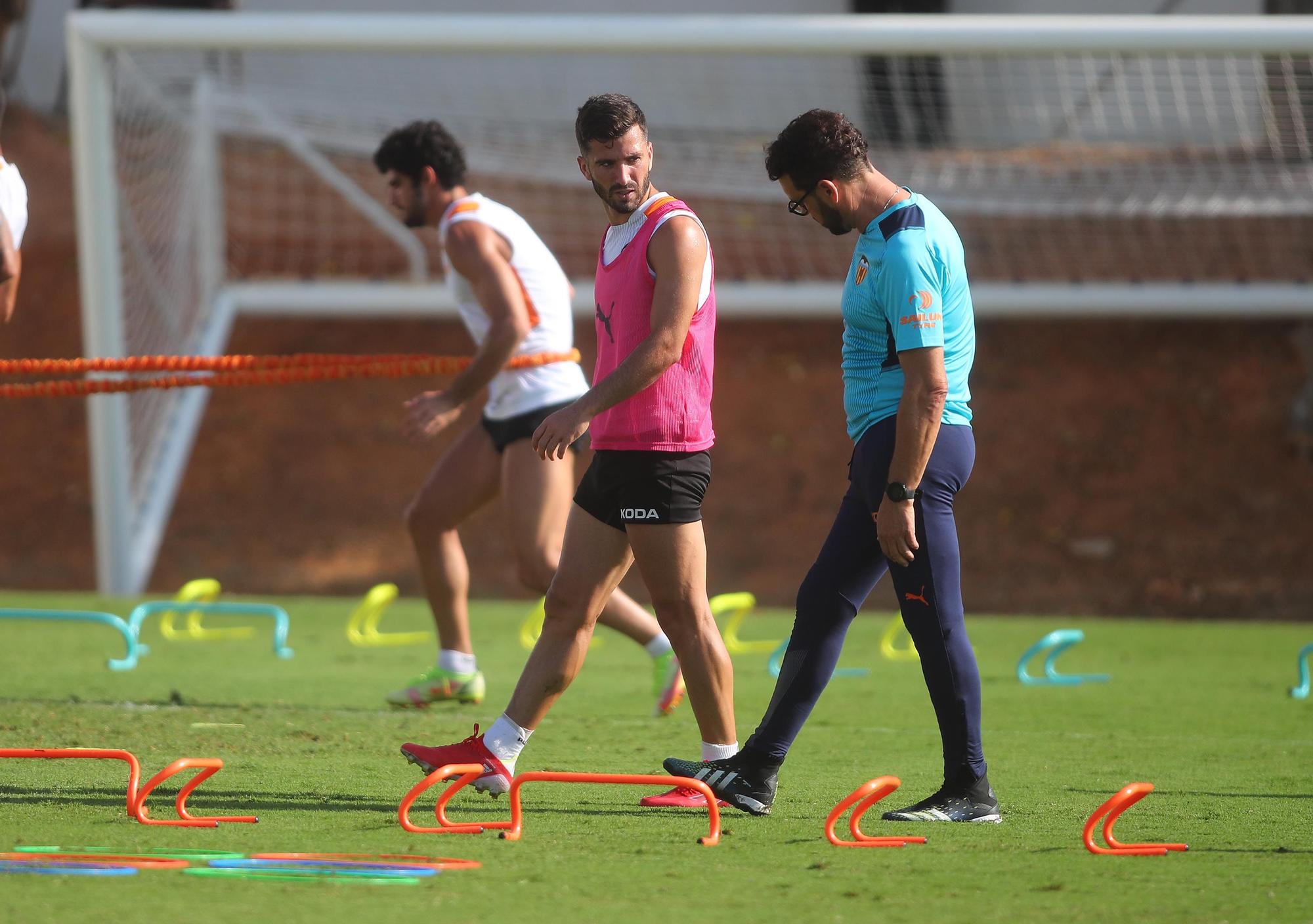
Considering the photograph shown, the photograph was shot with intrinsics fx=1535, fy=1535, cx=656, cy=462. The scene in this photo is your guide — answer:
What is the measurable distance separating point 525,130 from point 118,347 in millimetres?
5338

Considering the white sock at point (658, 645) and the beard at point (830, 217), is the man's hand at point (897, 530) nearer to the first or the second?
the beard at point (830, 217)

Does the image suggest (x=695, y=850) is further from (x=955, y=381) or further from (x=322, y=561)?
(x=322, y=561)

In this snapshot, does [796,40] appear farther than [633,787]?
A: Yes

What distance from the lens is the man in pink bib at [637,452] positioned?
166 inches

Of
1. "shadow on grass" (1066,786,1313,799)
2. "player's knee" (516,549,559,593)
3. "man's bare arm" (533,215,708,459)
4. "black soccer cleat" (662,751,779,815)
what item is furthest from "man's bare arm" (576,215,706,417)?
"player's knee" (516,549,559,593)

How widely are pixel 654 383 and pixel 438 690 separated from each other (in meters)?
2.57

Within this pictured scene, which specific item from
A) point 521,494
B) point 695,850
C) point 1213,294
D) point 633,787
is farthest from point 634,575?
point 695,850

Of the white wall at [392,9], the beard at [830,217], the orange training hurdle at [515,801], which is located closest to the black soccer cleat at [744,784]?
the orange training hurdle at [515,801]

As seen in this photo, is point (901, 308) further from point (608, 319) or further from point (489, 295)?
point (489, 295)

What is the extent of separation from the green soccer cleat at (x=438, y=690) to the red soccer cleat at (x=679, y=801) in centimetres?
208

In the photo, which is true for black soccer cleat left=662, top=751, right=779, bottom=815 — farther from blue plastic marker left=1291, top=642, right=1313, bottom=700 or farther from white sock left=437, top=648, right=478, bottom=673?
blue plastic marker left=1291, top=642, right=1313, bottom=700

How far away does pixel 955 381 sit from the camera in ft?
13.9

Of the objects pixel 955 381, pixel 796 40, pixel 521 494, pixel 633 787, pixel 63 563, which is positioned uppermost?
pixel 796 40

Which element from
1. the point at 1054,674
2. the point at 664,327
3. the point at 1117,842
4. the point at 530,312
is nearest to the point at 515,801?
the point at 664,327
